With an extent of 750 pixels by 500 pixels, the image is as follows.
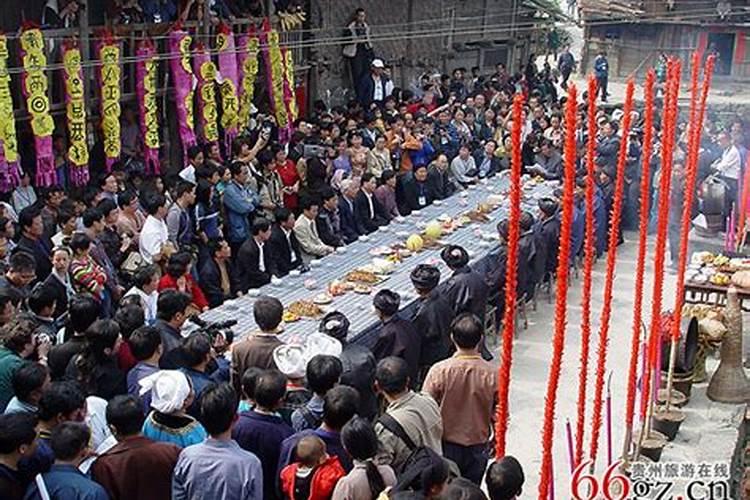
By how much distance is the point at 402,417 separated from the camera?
568 centimetres

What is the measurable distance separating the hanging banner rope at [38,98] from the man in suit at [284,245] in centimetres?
265

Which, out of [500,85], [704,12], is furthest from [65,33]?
[704,12]

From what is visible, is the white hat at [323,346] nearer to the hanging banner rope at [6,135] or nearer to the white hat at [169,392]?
the white hat at [169,392]

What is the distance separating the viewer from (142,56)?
460 inches

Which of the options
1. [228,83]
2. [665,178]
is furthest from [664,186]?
[228,83]

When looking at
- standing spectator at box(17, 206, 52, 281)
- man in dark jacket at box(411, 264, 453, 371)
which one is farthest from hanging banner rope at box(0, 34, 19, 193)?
man in dark jacket at box(411, 264, 453, 371)

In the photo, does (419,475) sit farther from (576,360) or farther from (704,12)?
(704,12)

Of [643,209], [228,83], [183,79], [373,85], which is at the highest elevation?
[183,79]

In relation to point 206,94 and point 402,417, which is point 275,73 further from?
point 402,417

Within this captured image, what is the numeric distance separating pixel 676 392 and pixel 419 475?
4.67 meters

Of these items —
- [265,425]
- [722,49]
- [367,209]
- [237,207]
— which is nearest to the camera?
[265,425]

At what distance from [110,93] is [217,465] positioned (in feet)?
24.0

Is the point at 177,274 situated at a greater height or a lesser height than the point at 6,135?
lesser

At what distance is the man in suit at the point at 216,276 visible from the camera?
31.5 feet
